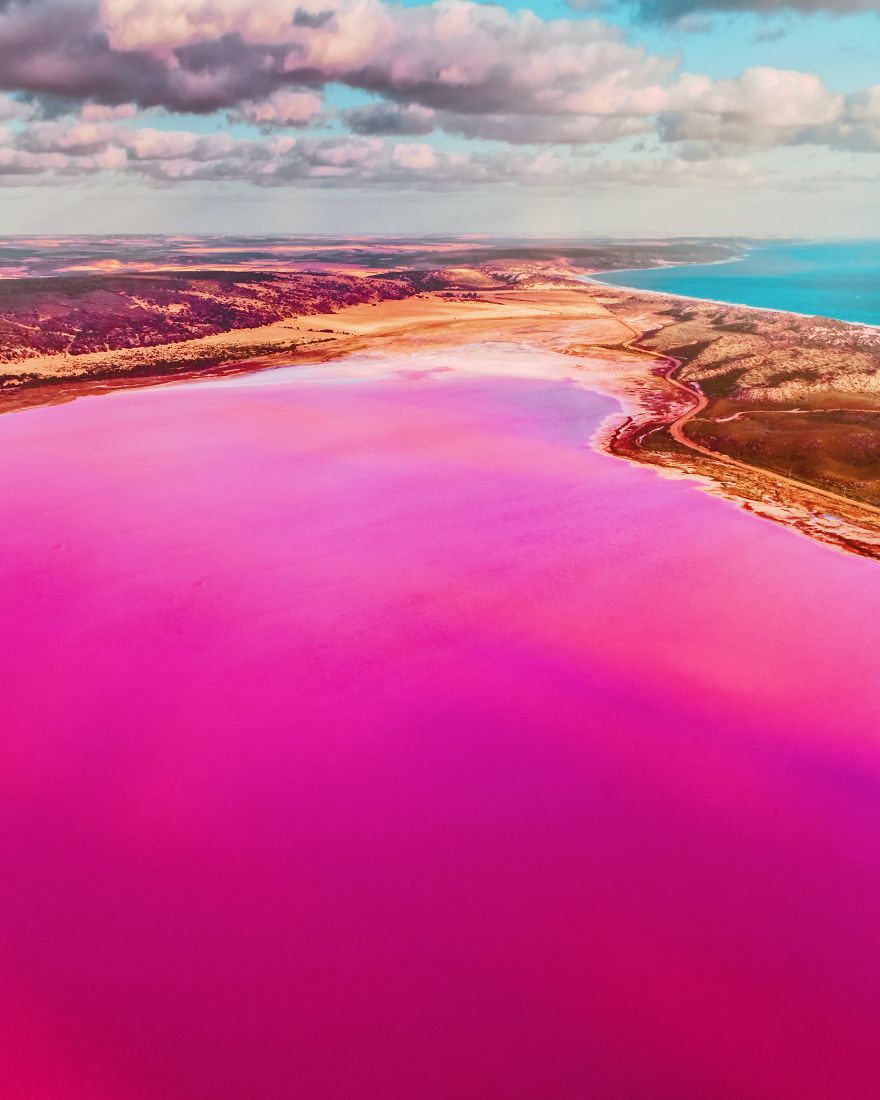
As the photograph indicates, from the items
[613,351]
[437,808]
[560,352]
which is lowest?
[437,808]

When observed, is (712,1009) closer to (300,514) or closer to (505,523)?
(505,523)

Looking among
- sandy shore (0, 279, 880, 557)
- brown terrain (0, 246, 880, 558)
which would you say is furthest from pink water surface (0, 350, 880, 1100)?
brown terrain (0, 246, 880, 558)

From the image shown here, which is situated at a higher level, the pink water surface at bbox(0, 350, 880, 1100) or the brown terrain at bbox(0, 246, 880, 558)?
the brown terrain at bbox(0, 246, 880, 558)

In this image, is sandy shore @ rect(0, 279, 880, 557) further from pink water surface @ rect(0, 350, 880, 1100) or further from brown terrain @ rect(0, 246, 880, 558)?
pink water surface @ rect(0, 350, 880, 1100)

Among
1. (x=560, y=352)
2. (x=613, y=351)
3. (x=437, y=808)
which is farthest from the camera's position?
(x=613, y=351)

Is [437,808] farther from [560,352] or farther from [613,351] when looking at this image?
[613,351]

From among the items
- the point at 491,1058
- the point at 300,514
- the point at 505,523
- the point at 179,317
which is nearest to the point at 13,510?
the point at 300,514

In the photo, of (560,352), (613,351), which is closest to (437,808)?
(560,352)
